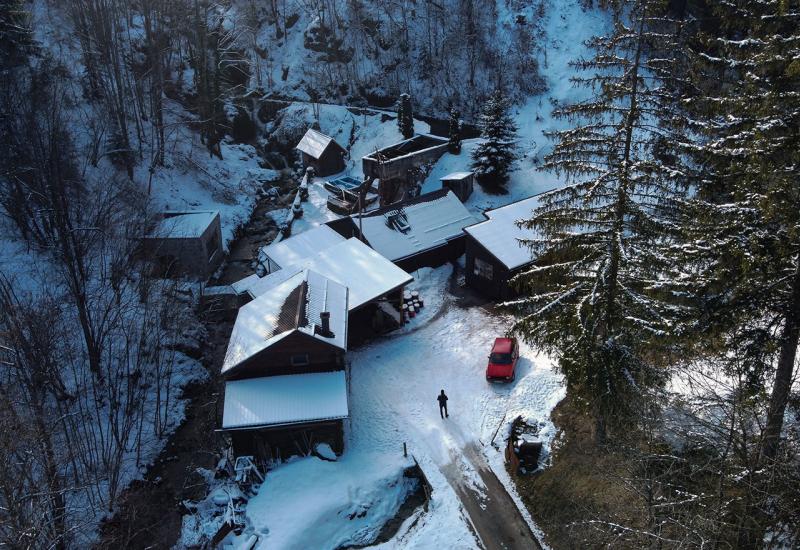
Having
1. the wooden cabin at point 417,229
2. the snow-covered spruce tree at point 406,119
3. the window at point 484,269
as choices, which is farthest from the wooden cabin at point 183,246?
the snow-covered spruce tree at point 406,119

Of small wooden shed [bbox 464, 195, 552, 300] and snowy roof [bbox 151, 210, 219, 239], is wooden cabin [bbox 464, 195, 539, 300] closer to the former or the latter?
small wooden shed [bbox 464, 195, 552, 300]

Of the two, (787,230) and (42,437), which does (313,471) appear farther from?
(787,230)

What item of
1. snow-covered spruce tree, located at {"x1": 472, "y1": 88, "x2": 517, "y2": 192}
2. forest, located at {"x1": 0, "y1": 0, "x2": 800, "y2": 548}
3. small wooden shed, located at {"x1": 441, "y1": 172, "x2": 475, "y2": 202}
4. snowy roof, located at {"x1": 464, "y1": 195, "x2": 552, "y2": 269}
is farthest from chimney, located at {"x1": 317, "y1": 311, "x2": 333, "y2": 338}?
snow-covered spruce tree, located at {"x1": 472, "y1": 88, "x2": 517, "y2": 192}

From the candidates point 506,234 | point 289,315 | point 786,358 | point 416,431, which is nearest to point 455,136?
point 506,234

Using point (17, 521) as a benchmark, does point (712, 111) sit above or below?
above

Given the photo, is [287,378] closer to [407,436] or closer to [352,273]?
[407,436]

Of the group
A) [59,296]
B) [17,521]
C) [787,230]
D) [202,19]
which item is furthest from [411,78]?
[17,521]
